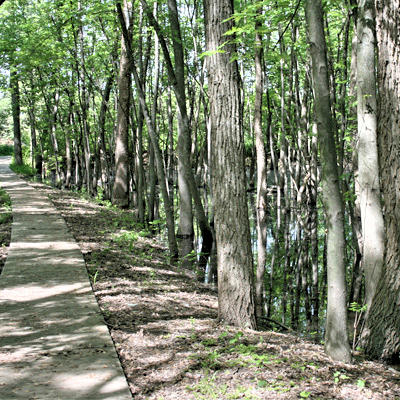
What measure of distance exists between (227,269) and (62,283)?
216 cm

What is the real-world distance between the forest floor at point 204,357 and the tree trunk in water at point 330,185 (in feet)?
1.21

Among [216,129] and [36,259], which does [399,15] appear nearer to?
[216,129]

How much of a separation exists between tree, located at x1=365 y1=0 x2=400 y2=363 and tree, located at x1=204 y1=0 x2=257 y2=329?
1.26 metres


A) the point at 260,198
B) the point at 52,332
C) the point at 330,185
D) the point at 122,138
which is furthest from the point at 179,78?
the point at 52,332

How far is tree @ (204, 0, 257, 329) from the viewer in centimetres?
446

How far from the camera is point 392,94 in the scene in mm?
4309

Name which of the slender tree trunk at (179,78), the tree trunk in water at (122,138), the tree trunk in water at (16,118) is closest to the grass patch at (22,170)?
the tree trunk in water at (16,118)

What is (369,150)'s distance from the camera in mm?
4672

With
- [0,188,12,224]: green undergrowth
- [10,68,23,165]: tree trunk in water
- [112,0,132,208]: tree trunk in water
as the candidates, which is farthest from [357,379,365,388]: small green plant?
[10,68,23,165]: tree trunk in water

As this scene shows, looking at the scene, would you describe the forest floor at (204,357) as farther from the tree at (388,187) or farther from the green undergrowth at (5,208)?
the green undergrowth at (5,208)

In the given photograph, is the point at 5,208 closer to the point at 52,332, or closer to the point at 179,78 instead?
the point at 179,78

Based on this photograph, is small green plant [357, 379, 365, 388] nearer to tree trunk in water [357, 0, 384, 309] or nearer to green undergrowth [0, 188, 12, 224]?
tree trunk in water [357, 0, 384, 309]

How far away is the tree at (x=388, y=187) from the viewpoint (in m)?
4.20

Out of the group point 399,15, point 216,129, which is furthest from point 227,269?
point 399,15
